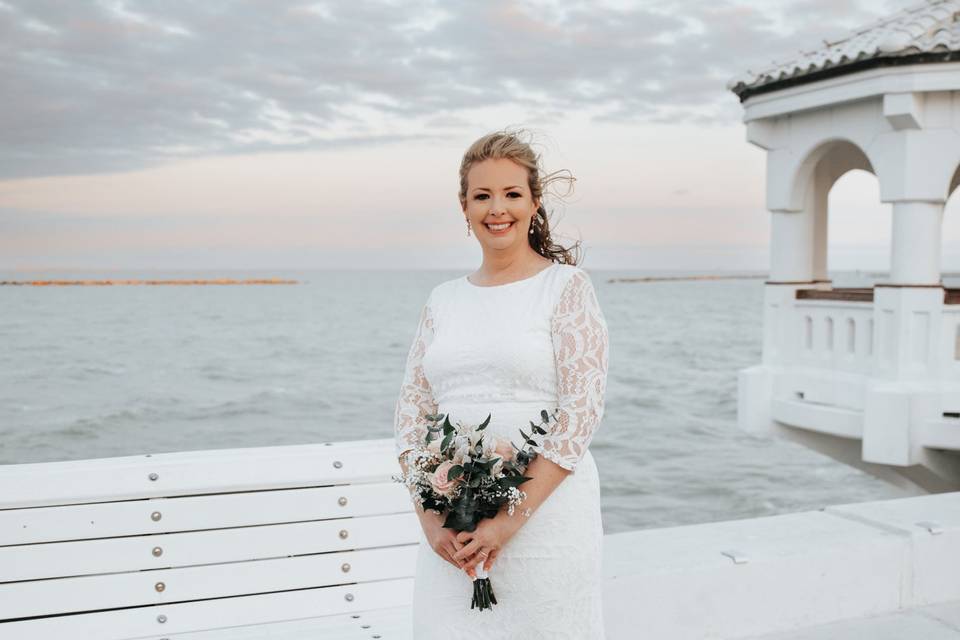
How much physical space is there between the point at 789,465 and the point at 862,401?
486 inches

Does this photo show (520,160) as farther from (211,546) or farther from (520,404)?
(211,546)

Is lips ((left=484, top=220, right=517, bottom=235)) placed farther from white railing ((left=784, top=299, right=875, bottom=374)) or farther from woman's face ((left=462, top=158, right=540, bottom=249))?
white railing ((left=784, top=299, right=875, bottom=374))

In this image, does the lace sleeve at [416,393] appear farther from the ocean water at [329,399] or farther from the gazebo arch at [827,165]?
the ocean water at [329,399]

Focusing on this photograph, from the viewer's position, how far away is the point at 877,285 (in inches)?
311

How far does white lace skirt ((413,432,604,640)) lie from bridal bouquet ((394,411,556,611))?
2.7 inches

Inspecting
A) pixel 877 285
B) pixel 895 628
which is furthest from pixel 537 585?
pixel 877 285

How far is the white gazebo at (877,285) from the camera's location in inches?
295

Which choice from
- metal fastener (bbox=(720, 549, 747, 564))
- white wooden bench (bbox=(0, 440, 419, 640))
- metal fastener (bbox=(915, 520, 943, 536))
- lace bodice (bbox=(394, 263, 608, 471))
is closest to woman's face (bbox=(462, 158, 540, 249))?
lace bodice (bbox=(394, 263, 608, 471))

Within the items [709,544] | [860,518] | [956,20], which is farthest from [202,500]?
[956,20]

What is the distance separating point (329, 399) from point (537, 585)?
30.6 metres

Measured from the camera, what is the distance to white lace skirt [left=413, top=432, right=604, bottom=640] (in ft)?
7.55

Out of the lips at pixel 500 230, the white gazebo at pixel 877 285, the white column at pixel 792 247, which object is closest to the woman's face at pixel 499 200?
the lips at pixel 500 230

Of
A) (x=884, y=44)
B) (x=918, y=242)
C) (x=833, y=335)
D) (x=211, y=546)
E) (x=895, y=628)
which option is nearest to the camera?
(x=211, y=546)

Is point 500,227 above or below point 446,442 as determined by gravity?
above
